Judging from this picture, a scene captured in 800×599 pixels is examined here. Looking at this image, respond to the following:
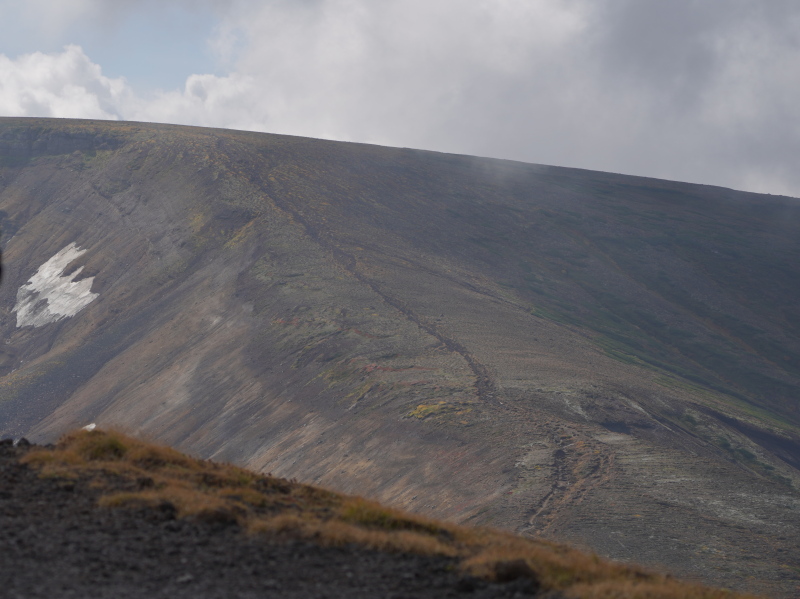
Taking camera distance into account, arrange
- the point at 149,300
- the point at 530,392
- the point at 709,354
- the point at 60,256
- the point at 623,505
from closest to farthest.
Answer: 1. the point at 623,505
2. the point at 530,392
3. the point at 149,300
4. the point at 709,354
5. the point at 60,256

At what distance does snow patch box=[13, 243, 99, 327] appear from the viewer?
53406mm

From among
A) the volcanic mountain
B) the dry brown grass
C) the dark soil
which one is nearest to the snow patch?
the volcanic mountain

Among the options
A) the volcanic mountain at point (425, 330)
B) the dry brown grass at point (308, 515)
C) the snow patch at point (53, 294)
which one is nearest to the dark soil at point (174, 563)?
the dry brown grass at point (308, 515)

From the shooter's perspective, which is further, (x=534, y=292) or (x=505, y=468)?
(x=534, y=292)

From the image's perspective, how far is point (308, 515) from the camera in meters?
9.75

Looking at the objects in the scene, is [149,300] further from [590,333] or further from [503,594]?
[503,594]

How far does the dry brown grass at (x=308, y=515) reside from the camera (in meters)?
8.11

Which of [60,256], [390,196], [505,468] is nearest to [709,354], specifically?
[390,196]

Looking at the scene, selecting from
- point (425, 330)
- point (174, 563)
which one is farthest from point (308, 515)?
point (425, 330)

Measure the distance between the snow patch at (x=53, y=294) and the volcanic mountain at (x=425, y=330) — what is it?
244 mm

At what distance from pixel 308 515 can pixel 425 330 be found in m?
28.0

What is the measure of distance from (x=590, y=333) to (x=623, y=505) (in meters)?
32.1

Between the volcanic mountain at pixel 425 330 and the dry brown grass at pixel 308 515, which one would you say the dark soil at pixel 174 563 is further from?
the volcanic mountain at pixel 425 330

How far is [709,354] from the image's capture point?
56.2 metres
